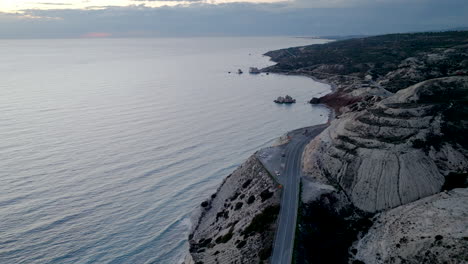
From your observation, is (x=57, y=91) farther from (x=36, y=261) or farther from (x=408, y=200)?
(x=408, y=200)

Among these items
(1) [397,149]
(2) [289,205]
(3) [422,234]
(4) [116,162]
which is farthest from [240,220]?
(4) [116,162]

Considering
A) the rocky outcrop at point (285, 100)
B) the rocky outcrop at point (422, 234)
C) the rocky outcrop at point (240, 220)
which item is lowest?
the rocky outcrop at point (240, 220)

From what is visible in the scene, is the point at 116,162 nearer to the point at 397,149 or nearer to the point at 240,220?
the point at 240,220

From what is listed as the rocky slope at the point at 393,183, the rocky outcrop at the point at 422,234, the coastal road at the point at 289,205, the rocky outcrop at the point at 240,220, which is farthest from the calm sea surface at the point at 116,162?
the rocky outcrop at the point at 422,234

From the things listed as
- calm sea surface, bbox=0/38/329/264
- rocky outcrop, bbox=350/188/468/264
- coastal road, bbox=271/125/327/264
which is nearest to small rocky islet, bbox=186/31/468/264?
rocky outcrop, bbox=350/188/468/264

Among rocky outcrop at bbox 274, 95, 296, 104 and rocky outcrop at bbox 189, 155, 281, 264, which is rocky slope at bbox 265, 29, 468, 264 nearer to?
rocky outcrop at bbox 189, 155, 281, 264

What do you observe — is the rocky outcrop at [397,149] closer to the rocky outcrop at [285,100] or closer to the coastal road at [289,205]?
the coastal road at [289,205]
